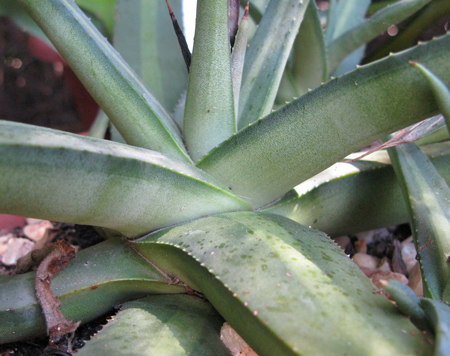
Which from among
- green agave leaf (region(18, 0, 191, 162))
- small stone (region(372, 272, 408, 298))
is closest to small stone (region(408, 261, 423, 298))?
small stone (region(372, 272, 408, 298))

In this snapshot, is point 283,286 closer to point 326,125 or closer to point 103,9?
point 326,125

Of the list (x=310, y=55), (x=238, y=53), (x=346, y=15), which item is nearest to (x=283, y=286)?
(x=238, y=53)

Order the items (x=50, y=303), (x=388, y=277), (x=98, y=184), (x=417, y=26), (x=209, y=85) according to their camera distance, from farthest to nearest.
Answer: (x=417, y=26), (x=388, y=277), (x=209, y=85), (x=50, y=303), (x=98, y=184)

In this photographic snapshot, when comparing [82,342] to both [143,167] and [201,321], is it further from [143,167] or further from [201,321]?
[143,167]

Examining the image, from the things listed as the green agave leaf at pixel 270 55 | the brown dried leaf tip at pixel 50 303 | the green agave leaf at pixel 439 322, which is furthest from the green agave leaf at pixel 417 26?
the brown dried leaf tip at pixel 50 303

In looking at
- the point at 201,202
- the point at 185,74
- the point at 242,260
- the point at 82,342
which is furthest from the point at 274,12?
the point at 82,342

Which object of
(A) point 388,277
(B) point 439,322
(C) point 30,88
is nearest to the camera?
(B) point 439,322

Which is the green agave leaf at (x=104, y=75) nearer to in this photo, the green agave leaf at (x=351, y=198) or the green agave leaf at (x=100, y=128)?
the green agave leaf at (x=351, y=198)
